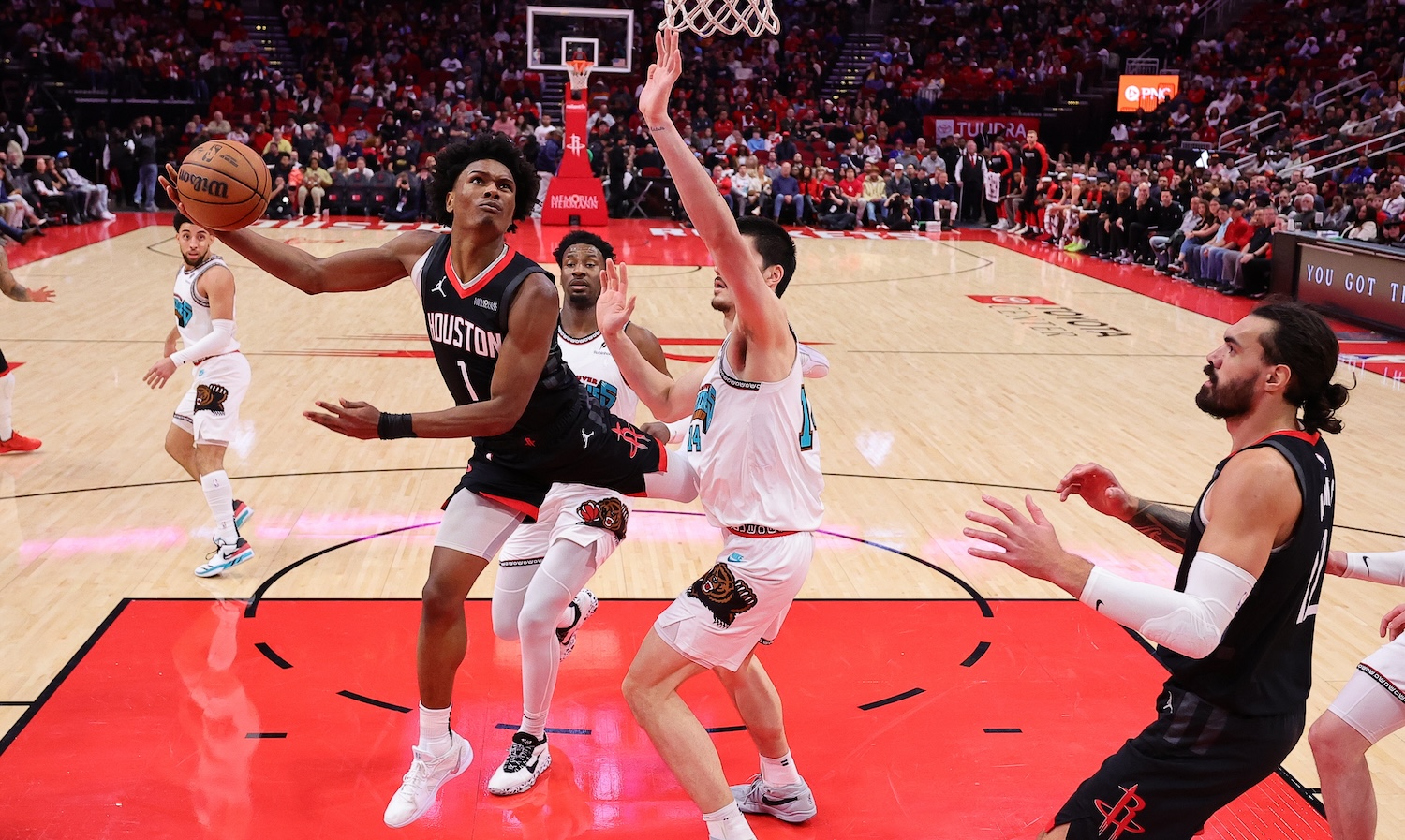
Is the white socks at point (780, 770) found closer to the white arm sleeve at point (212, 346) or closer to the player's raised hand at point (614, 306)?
the player's raised hand at point (614, 306)

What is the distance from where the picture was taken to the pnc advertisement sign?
28.9 metres

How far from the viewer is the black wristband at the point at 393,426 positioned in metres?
3.54

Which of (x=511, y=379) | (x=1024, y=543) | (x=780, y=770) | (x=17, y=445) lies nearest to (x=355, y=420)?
(x=511, y=379)

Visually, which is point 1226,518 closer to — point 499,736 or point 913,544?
point 499,736

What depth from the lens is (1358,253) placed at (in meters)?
13.9

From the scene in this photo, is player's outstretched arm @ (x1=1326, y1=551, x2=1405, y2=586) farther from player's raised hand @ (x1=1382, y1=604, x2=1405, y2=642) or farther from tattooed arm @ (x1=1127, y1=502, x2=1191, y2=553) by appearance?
tattooed arm @ (x1=1127, y1=502, x2=1191, y2=553)

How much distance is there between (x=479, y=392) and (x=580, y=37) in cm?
2248

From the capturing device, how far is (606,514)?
4.25 meters

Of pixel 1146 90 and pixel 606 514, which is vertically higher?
pixel 1146 90

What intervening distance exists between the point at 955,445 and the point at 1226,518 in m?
5.81

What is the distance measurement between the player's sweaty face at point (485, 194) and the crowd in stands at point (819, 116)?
552 inches

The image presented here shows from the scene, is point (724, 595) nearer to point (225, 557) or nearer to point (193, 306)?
point (225, 557)

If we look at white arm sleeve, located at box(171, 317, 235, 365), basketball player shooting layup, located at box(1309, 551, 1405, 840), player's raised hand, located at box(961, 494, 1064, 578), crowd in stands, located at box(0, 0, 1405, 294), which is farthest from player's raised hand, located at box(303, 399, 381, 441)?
crowd in stands, located at box(0, 0, 1405, 294)

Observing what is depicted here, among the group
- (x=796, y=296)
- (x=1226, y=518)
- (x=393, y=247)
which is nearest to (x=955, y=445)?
(x=393, y=247)
